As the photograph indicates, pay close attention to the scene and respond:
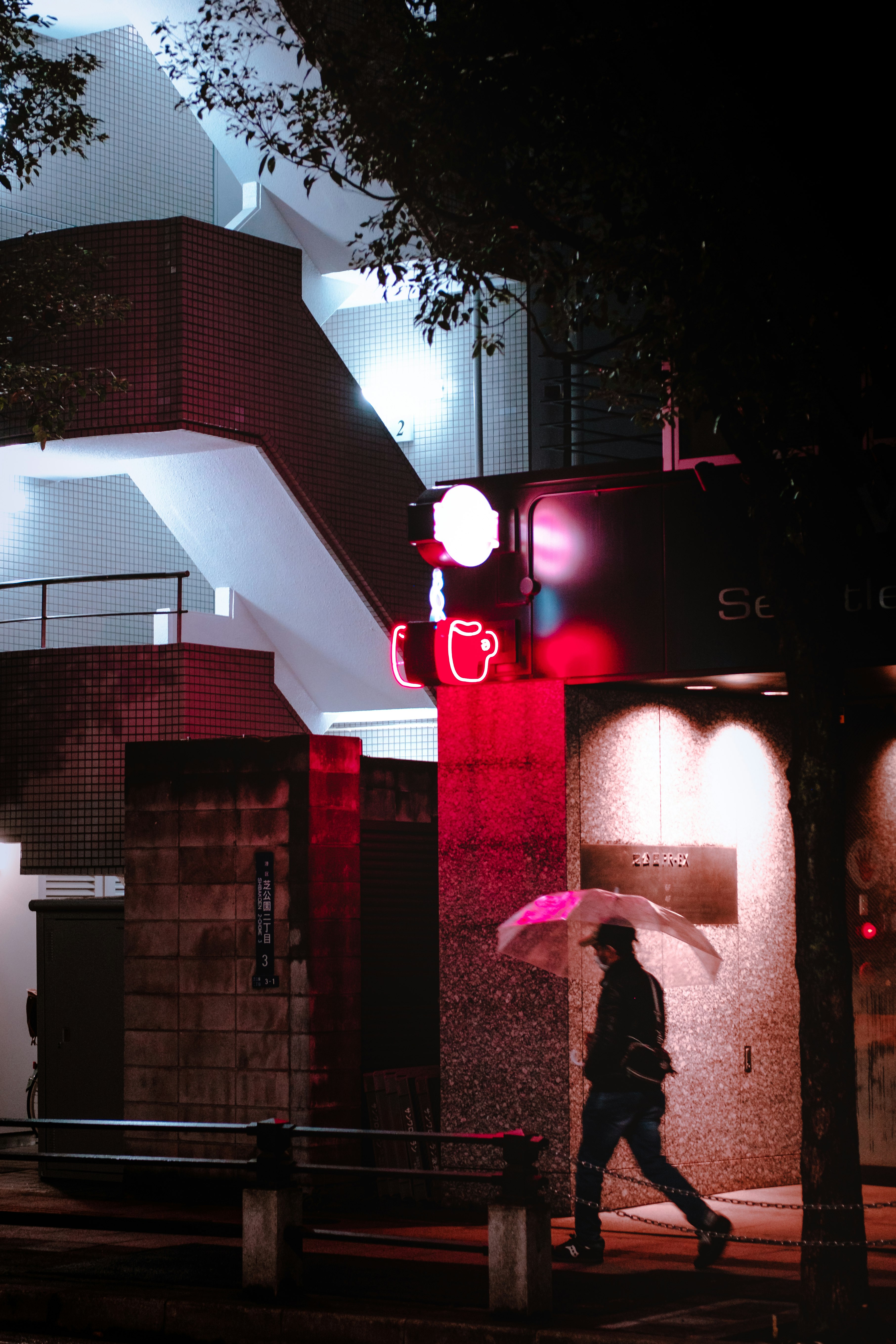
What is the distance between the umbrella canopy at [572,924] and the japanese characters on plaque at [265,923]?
8.07ft

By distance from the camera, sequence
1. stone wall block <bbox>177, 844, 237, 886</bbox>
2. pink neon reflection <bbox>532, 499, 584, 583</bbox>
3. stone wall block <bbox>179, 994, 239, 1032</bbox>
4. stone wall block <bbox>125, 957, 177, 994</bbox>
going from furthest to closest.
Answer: stone wall block <bbox>125, 957, 177, 994</bbox>
stone wall block <bbox>177, 844, 237, 886</bbox>
stone wall block <bbox>179, 994, 239, 1032</bbox>
pink neon reflection <bbox>532, 499, 584, 583</bbox>

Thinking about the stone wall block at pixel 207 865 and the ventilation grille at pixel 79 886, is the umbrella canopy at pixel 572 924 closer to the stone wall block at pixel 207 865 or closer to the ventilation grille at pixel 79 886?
the stone wall block at pixel 207 865

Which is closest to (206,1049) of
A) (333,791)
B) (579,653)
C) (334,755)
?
(333,791)

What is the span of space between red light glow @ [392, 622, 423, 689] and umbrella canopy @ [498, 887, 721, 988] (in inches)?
94.0

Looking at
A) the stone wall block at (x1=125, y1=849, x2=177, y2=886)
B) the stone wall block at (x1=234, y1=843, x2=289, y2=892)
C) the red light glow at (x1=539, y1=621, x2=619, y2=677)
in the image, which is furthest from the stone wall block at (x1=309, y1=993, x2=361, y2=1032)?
the red light glow at (x1=539, y1=621, x2=619, y2=677)

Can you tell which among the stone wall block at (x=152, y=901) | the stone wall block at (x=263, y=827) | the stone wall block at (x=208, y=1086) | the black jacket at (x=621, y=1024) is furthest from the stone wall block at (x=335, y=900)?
the black jacket at (x=621, y=1024)

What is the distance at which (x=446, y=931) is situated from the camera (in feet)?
40.0

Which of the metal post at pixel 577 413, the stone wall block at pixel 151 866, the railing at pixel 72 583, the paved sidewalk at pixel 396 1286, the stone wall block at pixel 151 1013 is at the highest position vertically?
the metal post at pixel 577 413

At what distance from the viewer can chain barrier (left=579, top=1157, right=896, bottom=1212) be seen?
26.3 ft

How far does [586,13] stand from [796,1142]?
847 centimetres

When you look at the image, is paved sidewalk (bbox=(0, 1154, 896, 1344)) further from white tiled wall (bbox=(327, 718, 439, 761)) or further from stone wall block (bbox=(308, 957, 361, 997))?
white tiled wall (bbox=(327, 718, 439, 761))

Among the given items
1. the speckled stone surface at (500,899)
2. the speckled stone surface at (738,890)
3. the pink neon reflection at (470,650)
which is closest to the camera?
the speckled stone surface at (500,899)

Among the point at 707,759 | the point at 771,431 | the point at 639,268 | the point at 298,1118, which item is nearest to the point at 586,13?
the point at 639,268

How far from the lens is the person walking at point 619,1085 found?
9914 mm
